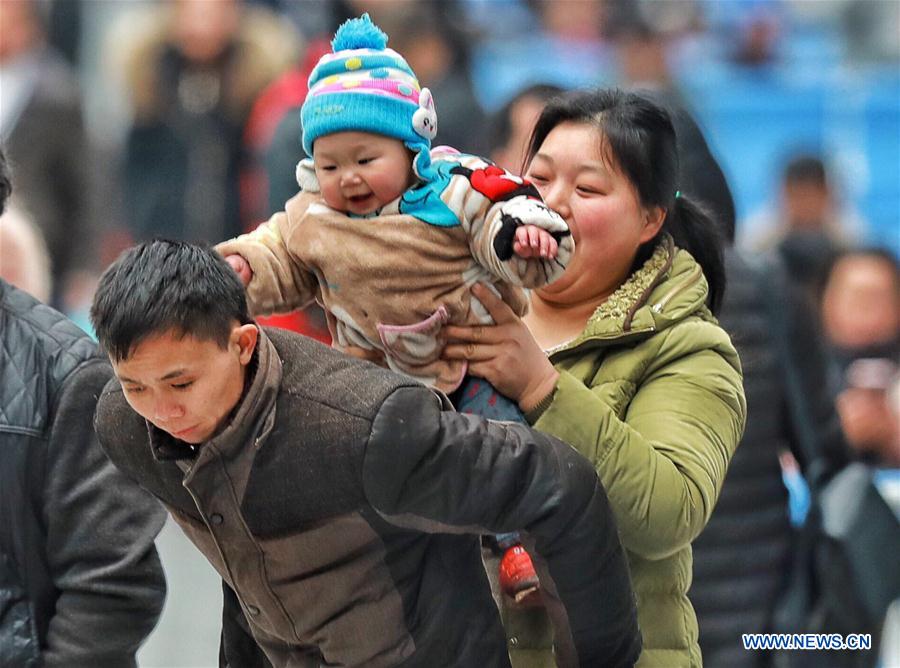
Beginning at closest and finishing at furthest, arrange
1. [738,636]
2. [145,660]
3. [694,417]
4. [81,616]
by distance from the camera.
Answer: [694,417]
[81,616]
[738,636]
[145,660]

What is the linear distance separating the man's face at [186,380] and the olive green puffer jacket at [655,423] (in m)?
0.46

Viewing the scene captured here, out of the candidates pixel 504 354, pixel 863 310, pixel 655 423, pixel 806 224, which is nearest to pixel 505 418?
pixel 504 354

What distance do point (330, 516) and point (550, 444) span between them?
0.32 meters

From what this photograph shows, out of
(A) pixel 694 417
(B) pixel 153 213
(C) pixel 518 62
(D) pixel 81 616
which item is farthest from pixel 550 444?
(C) pixel 518 62

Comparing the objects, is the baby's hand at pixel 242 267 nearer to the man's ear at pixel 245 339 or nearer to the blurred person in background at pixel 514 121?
the man's ear at pixel 245 339

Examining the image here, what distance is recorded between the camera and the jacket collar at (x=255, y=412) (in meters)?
2.30

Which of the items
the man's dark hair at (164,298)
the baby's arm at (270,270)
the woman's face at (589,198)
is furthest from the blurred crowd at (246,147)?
the man's dark hair at (164,298)

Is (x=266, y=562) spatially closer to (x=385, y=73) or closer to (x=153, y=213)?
(x=385, y=73)

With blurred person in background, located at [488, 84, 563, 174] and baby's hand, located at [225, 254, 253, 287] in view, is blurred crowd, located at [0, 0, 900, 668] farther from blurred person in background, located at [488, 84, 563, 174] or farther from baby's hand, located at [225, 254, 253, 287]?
baby's hand, located at [225, 254, 253, 287]

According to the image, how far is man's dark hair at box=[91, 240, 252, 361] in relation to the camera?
228cm

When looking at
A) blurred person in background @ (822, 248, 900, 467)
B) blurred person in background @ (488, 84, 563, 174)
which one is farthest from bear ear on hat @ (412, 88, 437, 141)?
blurred person in background @ (822, 248, 900, 467)

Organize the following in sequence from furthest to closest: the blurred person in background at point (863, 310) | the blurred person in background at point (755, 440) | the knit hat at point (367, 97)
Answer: the blurred person in background at point (863, 310), the blurred person in background at point (755, 440), the knit hat at point (367, 97)

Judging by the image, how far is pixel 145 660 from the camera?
4.59 meters

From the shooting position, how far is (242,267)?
2598mm
